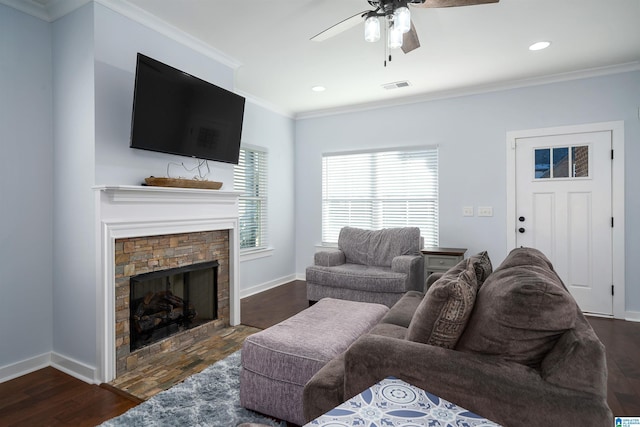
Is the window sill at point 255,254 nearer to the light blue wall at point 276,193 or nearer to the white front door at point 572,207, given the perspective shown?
the light blue wall at point 276,193

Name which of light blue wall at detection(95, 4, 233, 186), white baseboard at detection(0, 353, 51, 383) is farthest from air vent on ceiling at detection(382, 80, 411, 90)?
white baseboard at detection(0, 353, 51, 383)

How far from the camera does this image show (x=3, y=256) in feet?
8.06

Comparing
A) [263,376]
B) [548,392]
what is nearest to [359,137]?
[263,376]

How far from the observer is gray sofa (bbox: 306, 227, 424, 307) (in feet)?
12.4

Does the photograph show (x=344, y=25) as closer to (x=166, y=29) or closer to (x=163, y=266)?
Result: (x=166, y=29)

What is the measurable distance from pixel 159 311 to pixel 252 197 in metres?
2.19

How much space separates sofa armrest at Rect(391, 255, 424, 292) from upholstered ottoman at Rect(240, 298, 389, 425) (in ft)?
5.58

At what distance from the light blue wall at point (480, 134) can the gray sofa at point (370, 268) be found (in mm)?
728

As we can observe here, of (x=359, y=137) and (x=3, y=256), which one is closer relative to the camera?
(x=3, y=256)

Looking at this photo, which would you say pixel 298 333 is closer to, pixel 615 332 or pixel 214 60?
pixel 214 60

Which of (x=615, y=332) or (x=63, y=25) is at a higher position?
(x=63, y=25)

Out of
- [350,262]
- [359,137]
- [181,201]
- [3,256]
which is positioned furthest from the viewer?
[359,137]

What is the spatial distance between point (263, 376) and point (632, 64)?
4.63 meters

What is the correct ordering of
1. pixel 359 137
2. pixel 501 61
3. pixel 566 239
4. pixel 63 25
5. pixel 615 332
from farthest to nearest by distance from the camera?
1. pixel 359 137
2. pixel 566 239
3. pixel 501 61
4. pixel 615 332
5. pixel 63 25
